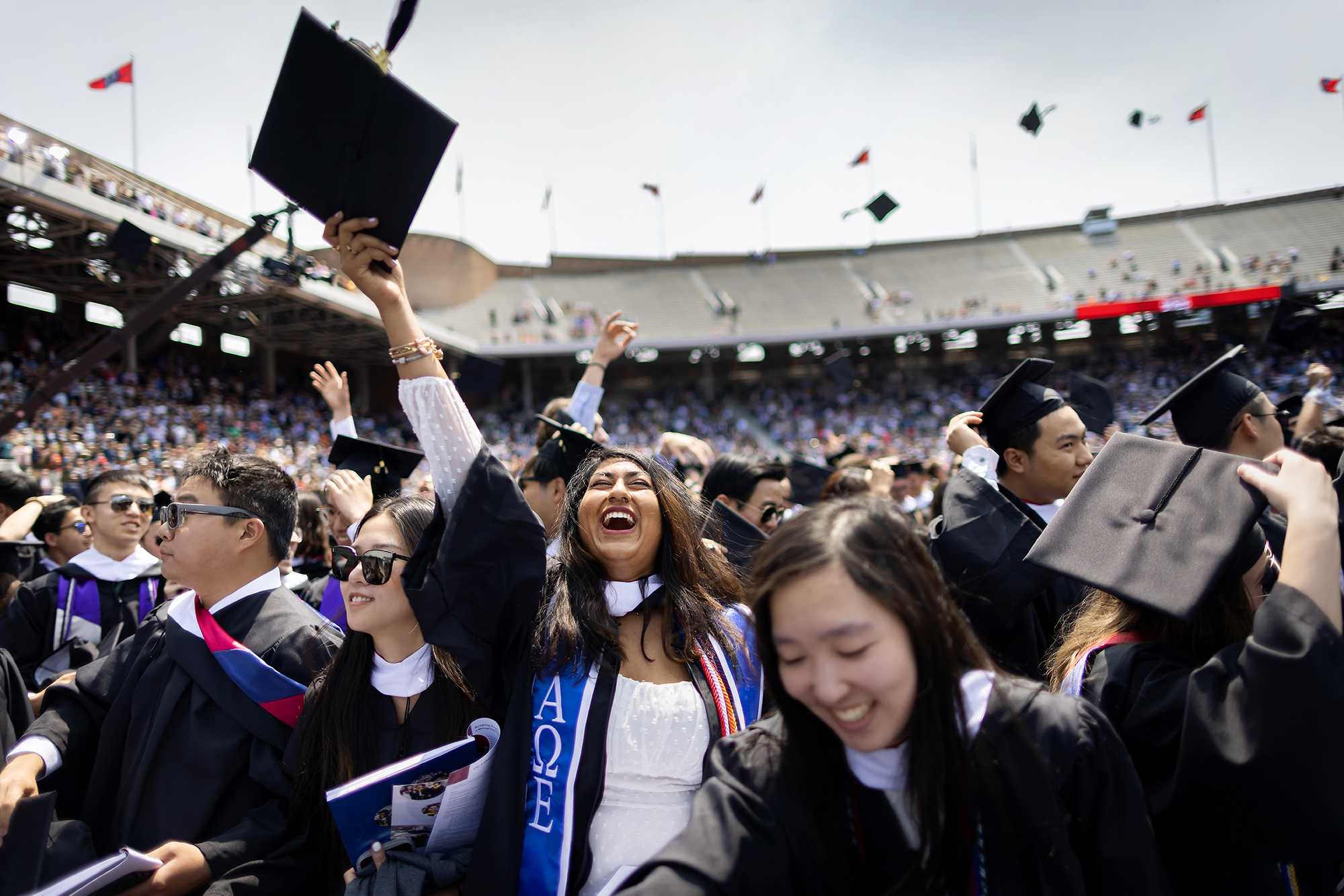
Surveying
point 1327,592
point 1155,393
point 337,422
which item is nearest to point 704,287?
point 1155,393

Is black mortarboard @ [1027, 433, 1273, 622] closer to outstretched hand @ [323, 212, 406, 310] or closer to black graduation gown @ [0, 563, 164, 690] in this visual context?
outstretched hand @ [323, 212, 406, 310]

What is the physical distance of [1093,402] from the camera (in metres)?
4.18

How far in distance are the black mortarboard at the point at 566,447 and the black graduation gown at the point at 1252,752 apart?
2245 millimetres

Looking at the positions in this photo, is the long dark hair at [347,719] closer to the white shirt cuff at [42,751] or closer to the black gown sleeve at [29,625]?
the white shirt cuff at [42,751]

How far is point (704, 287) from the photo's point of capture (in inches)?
1419

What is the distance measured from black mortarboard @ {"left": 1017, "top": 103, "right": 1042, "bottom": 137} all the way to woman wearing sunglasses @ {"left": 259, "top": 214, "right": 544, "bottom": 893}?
1743 cm

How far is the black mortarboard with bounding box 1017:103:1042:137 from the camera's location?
52.6 ft

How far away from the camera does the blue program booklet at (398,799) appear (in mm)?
1712

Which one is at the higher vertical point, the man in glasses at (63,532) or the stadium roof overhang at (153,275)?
the stadium roof overhang at (153,275)

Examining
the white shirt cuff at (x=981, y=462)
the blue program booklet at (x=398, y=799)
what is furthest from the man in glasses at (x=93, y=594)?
the white shirt cuff at (x=981, y=462)

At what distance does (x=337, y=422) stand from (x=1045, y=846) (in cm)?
345

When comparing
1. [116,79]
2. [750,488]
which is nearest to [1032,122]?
[750,488]

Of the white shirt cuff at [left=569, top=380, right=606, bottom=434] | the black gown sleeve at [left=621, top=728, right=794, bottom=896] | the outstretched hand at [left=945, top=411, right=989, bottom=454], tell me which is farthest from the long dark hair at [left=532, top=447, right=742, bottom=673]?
the white shirt cuff at [left=569, top=380, right=606, bottom=434]

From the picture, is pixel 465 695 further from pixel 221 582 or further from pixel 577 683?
pixel 221 582
